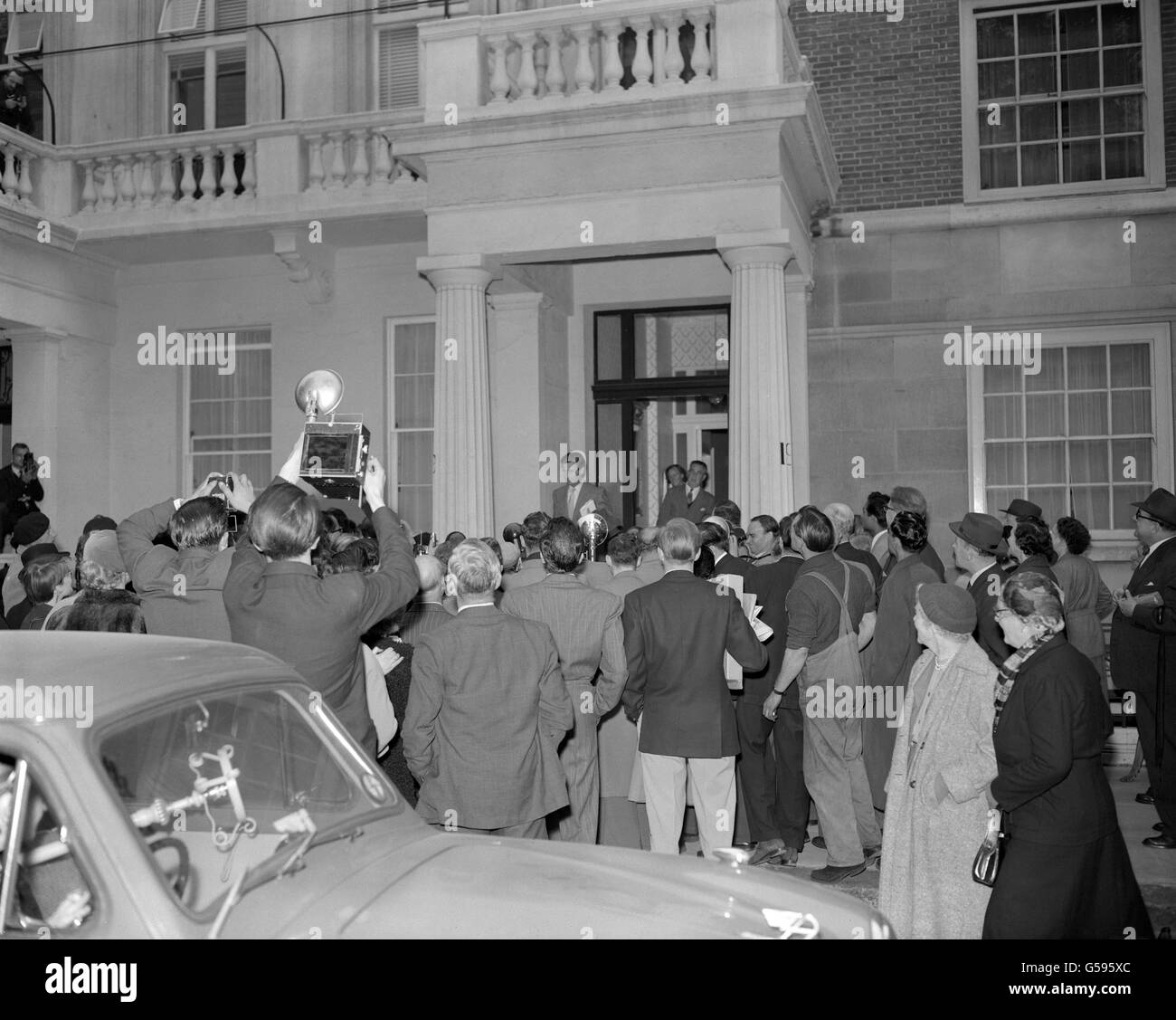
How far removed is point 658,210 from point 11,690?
9078mm

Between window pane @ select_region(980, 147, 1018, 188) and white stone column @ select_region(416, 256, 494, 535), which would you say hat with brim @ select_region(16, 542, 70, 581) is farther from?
window pane @ select_region(980, 147, 1018, 188)

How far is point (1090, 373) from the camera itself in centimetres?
1359

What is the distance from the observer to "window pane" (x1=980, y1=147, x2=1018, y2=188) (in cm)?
1386

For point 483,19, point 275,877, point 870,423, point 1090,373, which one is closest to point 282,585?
point 275,877

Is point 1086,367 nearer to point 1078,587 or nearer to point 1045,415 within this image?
point 1045,415

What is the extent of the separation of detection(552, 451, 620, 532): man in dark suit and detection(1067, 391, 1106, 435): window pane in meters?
5.43

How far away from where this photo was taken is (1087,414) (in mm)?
13609

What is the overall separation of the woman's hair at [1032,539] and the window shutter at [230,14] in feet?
43.1

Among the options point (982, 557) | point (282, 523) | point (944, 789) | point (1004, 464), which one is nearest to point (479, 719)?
point (282, 523)

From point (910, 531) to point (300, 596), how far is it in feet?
13.6

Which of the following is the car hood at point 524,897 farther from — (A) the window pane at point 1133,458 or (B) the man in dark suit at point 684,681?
(A) the window pane at point 1133,458

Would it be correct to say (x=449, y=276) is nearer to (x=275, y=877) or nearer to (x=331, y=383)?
(x=331, y=383)

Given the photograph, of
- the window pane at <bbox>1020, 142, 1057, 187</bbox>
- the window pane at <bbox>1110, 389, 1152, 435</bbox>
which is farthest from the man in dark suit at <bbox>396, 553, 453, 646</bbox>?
the window pane at <bbox>1020, 142, 1057, 187</bbox>

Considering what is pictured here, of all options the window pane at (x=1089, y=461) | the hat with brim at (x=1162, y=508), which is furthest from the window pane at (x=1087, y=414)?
the hat with brim at (x=1162, y=508)
